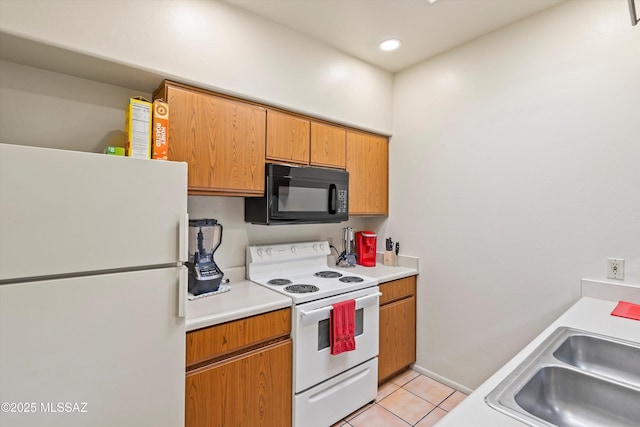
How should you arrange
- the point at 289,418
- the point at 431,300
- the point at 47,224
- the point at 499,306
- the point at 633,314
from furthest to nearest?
the point at 431,300
the point at 499,306
the point at 289,418
the point at 633,314
the point at 47,224

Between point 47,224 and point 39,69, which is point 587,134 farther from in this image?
point 39,69

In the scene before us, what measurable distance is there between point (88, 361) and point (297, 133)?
1.63 metres

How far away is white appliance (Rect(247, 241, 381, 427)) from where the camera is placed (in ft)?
5.67

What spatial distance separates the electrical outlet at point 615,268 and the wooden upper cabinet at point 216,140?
2.00 meters

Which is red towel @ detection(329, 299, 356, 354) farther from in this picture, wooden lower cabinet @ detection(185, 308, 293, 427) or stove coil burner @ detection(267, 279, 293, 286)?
stove coil burner @ detection(267, 279, 293, 286)

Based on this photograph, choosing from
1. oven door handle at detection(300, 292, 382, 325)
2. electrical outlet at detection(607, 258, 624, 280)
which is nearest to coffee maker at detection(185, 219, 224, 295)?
oven door handle at detection(300, 292, 382, 325)

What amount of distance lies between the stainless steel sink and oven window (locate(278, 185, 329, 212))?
4.77 ft

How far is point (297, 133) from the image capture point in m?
2.12

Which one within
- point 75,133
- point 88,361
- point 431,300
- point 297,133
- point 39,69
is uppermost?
point 39,69

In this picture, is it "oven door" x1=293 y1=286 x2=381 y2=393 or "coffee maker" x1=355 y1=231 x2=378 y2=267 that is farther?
"coffee maker" x1=355 y1=231 x2=378 y2=267

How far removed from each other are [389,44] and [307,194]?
1.26m

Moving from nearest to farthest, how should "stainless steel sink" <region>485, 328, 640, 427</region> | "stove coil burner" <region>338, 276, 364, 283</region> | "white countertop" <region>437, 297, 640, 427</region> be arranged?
"white countertop" <region>437, 297, 640, 427</region>
"stainless steel sink" <region>485, 328, 640, 427</region>
"stove coil burner" <region>338, 276, 364, 283</region>

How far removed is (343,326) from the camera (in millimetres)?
1871

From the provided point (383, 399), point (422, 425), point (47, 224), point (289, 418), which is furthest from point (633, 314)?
point (47, 224)
